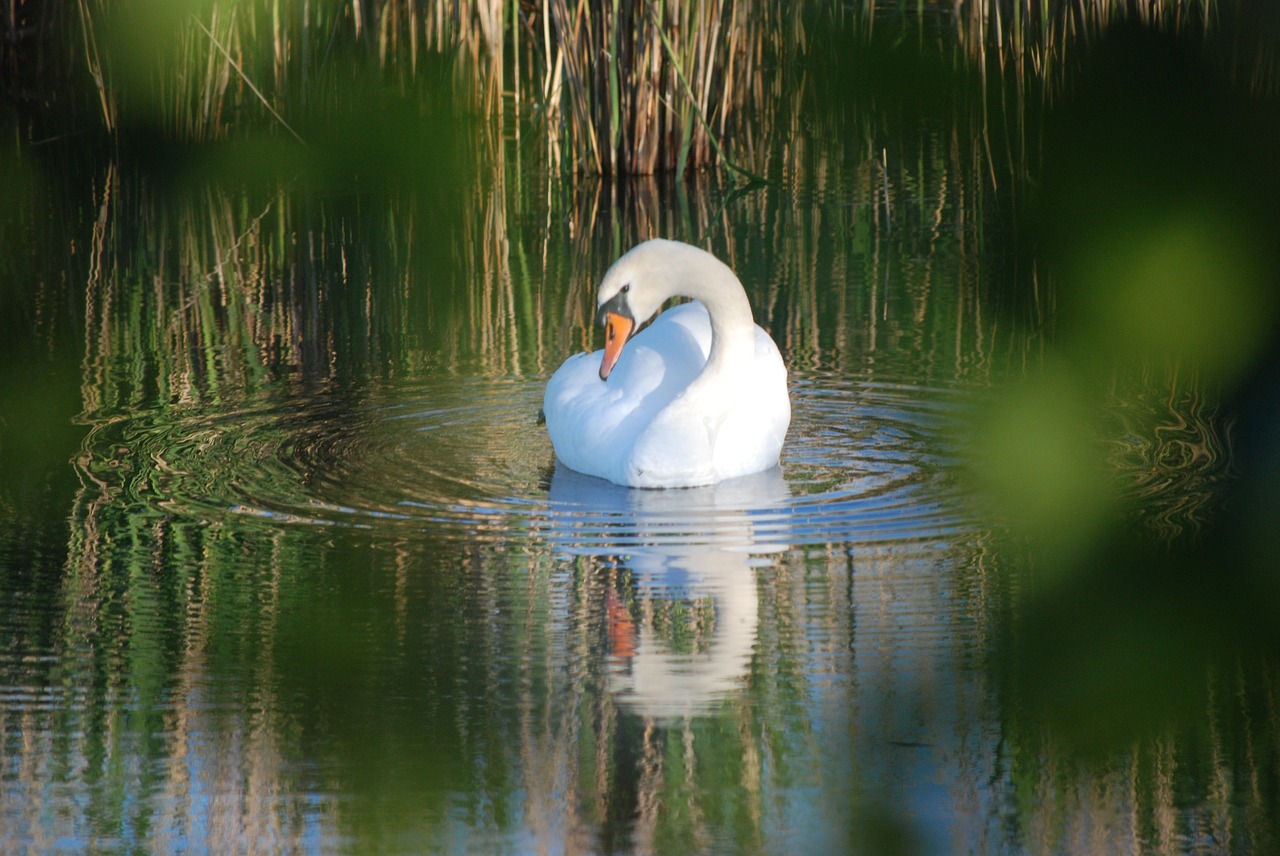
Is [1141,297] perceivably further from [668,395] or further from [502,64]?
[502,64]

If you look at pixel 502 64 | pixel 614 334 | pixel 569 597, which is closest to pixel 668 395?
pixel 614 334

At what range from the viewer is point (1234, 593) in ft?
8.13

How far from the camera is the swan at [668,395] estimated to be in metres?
5.15

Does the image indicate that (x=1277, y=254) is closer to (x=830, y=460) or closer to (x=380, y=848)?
(x=380, y=848)

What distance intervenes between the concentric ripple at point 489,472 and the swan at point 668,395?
8 cm

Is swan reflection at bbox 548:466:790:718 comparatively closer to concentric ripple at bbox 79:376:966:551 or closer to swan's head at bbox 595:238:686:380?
concentric ripple at bbox 79:376:966:551

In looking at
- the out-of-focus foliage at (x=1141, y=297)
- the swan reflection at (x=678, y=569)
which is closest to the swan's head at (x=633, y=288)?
the swan reflection at (x=678, y=569)

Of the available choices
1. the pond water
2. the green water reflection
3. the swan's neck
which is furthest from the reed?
the swan's neck

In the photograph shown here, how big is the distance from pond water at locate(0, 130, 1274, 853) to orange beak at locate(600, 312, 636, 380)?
0.42 m

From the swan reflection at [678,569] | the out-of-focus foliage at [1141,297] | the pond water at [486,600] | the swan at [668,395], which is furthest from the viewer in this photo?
the swan at [668,395]

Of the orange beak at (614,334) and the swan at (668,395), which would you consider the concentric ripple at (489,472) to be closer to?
the swan at (668,395)

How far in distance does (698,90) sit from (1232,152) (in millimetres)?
9411

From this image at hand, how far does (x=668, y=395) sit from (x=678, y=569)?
4.06 ft

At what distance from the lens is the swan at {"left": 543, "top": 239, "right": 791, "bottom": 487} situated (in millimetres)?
5148
